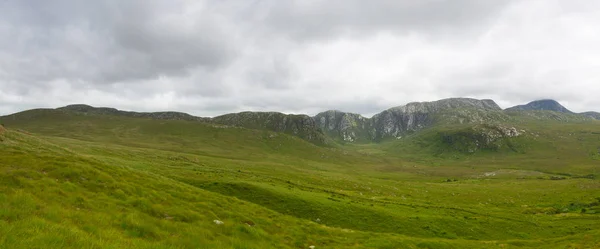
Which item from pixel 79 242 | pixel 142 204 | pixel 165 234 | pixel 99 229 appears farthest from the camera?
pixel 142 204

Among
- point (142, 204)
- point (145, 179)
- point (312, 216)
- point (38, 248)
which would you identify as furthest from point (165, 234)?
point (312, 216)

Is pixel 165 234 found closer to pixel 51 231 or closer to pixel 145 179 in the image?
pixel 51 231

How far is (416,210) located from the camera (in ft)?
154

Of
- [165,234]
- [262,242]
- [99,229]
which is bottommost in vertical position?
[262,242]

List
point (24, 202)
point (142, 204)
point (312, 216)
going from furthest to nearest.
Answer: point (312, 216), point (142, 204), point (24, 202)

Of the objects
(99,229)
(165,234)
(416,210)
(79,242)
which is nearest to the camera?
(79,242)

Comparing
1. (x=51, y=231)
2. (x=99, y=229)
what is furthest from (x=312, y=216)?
(x=51, y=231)

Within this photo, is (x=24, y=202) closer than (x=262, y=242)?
Yes

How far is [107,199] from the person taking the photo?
20.3 metres

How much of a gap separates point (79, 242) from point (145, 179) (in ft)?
72.1

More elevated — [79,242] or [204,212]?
[79,242]

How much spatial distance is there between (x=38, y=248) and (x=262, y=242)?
41.7ft

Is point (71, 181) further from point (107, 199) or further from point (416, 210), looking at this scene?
point (416, 210)

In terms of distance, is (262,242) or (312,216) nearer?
(262,242)
